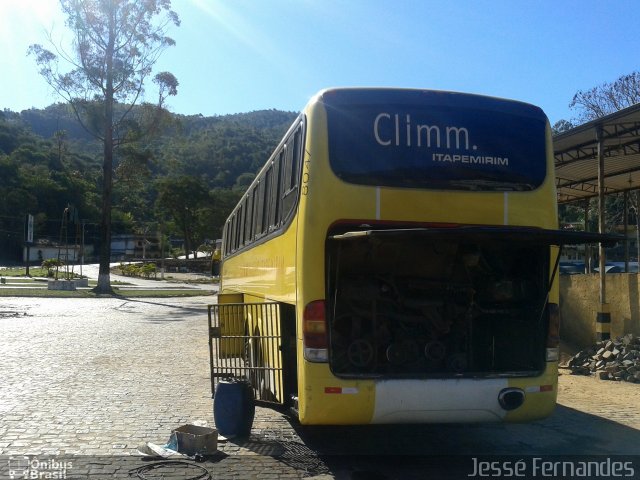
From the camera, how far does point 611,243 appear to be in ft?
18.7

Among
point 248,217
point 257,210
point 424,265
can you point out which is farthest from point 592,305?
point 424,265

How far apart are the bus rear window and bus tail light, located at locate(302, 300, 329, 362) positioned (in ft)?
3.90

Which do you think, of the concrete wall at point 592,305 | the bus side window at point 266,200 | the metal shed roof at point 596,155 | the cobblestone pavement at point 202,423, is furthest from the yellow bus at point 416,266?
the concrete wall at point 592,305

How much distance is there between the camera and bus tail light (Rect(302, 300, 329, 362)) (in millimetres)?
5484

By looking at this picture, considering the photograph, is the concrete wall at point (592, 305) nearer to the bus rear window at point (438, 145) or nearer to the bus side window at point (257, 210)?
the bus rear window at point (438, 145)

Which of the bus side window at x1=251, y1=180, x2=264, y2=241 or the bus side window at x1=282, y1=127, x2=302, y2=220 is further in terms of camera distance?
the bus side window at x1=251, y1=180, x2=264, y2=241

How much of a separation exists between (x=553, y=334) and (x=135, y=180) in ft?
122

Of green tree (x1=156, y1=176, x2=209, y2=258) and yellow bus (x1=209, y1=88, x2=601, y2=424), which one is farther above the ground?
green tree (x1=156, y1=176, x2=209, y2=258)

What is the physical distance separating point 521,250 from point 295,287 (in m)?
2.20

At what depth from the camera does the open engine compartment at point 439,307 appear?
6.00 meters

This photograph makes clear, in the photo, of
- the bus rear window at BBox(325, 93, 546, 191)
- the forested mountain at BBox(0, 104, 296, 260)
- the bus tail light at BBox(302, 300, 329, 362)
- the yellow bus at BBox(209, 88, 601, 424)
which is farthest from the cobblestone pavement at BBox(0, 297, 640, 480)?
the forested mountain at BBox(0, 104, 296, 260)

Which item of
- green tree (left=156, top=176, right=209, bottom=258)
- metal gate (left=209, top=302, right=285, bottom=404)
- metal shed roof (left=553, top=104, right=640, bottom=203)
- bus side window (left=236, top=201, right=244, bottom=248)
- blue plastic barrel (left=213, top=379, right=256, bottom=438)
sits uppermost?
green tree (left=156, top=176, right=209, bottom=258)

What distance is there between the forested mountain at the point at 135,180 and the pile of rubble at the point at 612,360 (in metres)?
32.3

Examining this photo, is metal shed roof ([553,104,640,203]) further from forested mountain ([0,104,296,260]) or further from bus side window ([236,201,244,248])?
forested mountain ([0,104,296,260])
